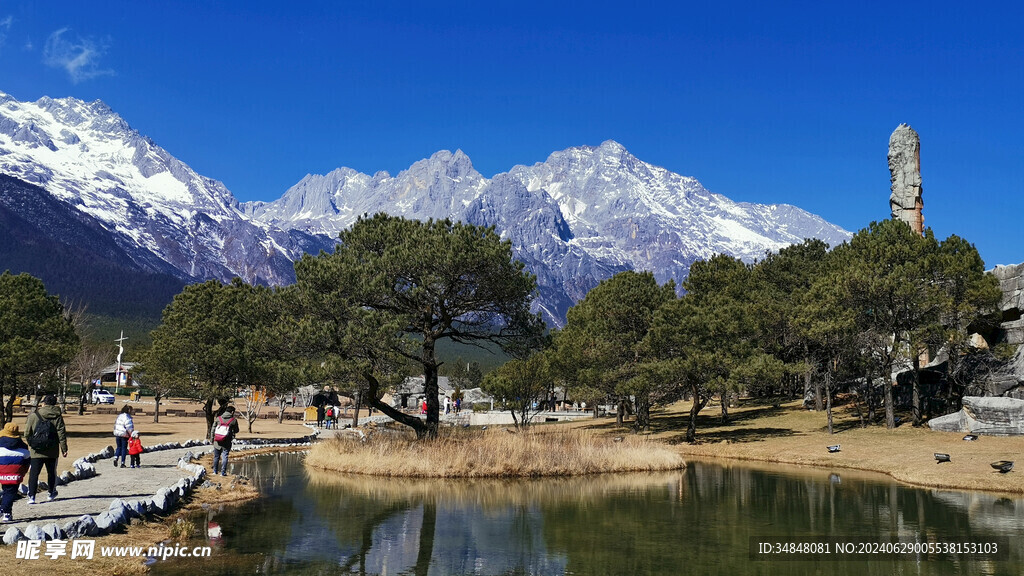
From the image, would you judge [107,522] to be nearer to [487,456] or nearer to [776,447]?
[487,456]

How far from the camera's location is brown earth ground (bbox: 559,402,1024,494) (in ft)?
94.9

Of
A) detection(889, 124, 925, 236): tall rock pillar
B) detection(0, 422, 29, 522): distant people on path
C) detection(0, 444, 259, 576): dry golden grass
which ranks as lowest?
detection(0, 444, 259, 576): dry golden grass

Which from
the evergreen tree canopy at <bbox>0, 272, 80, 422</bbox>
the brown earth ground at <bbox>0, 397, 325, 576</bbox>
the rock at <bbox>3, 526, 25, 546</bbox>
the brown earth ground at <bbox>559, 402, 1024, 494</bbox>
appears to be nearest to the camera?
the brown earth ground at <bbox>0, 397, 325, 576</bbox>

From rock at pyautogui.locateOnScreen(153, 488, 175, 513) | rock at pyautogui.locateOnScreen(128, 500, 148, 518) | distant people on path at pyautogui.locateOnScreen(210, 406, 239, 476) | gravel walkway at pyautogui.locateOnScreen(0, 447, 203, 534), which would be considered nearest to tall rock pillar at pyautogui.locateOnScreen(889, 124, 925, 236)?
distant people on path at pyautogui.locateOnScreen(210, 406, 239, 476)

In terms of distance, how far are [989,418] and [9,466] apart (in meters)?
41.4

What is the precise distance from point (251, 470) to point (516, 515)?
1505 centimetres

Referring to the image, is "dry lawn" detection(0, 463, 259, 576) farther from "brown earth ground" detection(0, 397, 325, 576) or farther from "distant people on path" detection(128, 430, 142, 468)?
"distant people on path" detection(128, 430, 142, 468)

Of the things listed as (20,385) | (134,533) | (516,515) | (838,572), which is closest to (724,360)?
(516,515)

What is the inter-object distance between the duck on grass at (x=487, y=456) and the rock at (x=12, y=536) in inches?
680

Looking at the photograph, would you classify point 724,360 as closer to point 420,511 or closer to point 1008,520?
point 1008,520

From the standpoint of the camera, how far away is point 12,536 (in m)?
12.9

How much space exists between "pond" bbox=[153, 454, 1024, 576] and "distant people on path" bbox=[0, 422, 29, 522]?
3591 millimetres

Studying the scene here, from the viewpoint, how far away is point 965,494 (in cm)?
2567

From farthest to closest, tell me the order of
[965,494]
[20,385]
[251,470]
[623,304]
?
[623,304], [20,385], [251,470], [965,494]
